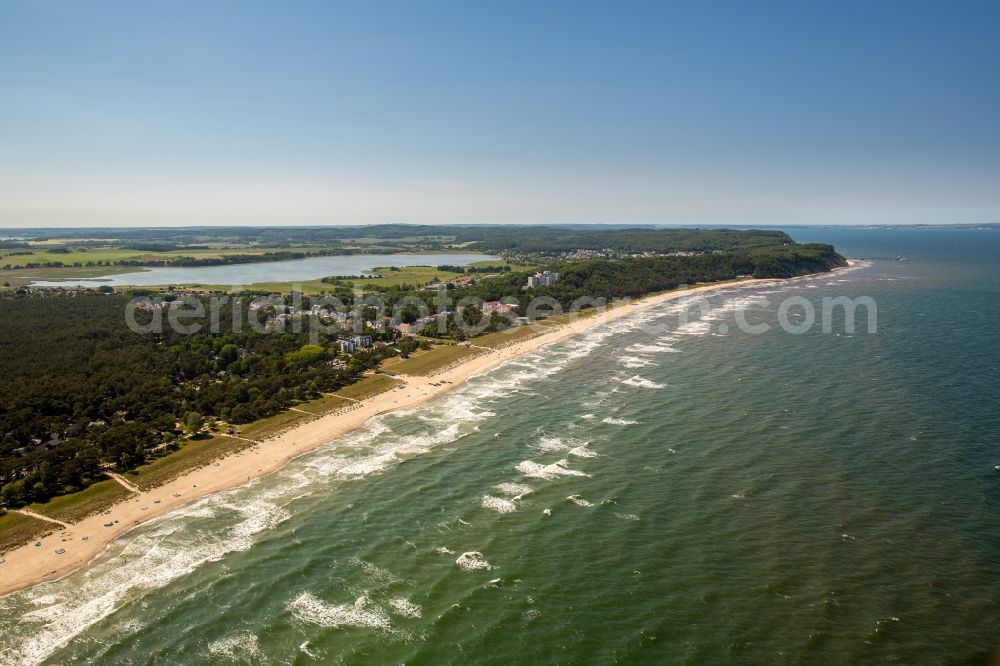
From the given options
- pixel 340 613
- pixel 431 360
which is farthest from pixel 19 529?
pixel 431 360

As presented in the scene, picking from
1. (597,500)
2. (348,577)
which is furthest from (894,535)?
(348,577)

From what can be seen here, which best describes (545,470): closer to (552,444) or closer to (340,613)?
(552,444)

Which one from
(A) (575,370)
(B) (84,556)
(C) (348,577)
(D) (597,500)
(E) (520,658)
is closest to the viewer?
(E) (520,658)

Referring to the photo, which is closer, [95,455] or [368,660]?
[368,660]

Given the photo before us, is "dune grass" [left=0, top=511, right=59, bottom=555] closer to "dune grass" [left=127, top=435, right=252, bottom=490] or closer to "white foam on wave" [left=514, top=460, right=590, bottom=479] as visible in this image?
"dune grass" [left=127, top=435, right=252, bottom=490]

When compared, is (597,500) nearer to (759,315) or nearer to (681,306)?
(759,315)

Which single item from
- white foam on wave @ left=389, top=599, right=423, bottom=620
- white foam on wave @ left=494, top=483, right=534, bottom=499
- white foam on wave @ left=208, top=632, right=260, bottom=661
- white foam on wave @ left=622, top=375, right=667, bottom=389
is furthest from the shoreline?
white foam on wave @ left=389, top=599, right=423, bottom=620

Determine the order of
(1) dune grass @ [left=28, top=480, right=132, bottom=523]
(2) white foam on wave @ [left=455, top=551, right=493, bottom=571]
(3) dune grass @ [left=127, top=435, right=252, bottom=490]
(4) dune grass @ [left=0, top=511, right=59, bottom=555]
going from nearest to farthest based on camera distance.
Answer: (2) white foam on wave @ [left=455, top=551, right=493, bottom=571], (4) dune grass @ [left=0, top=511, right=59, bottom=555], (1) dune grass @ [left=28, top=480, right=132, bottom=523], (3) dune grass @ [left=127, top=435, right=252, bottom=490]
